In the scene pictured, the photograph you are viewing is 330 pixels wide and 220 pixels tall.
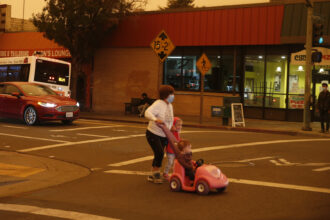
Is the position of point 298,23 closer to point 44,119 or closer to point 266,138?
point 266,138

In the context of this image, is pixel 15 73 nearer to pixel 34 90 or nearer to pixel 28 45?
pixel 34 90

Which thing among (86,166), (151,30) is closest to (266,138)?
(86,166)

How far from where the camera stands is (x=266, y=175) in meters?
9.09

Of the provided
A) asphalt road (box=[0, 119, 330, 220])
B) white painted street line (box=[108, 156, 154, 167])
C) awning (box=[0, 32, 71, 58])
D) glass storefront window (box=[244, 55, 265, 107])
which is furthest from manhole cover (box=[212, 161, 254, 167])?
awning (box=[0, 32, 71, 58])

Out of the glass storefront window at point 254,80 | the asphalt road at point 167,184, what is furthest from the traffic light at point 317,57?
the glass storefront window at point 254,80

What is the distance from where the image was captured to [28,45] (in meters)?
35.8

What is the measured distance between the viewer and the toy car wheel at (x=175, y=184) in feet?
25.2

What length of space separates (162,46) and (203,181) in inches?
589

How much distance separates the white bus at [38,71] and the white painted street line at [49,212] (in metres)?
16.8

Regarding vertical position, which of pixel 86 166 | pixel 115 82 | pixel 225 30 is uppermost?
pixel 225 30

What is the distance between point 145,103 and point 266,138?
11.0 meters

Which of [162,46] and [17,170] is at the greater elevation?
[162,46]

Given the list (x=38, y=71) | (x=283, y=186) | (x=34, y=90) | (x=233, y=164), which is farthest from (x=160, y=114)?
(x=38, y=71)

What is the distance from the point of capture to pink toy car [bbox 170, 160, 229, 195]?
7340mm
